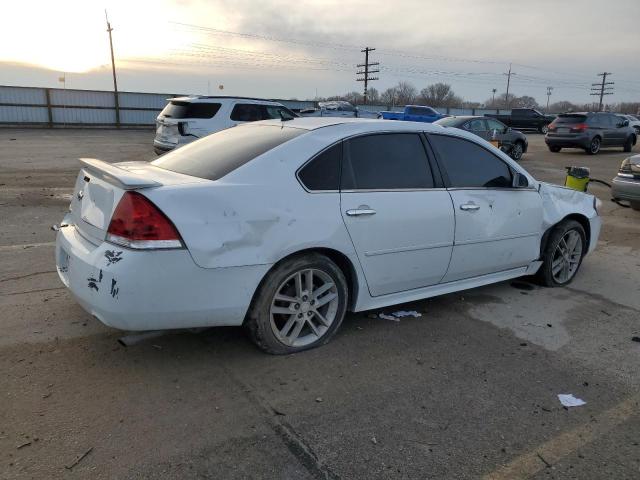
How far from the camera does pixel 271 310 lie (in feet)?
11.2

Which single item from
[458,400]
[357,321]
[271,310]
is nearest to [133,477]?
[271,310]

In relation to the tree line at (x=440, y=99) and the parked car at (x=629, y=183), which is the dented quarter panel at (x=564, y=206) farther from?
the tree line at (x=440, y=99)

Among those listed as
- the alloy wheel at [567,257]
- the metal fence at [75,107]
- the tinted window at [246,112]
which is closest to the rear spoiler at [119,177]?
the alloy wheel at [567,257]

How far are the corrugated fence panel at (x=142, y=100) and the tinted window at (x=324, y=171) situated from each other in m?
30.5

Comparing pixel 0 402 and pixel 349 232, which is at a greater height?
pixel 349 232

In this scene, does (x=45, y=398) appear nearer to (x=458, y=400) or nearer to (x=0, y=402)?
(x=0, y=402)

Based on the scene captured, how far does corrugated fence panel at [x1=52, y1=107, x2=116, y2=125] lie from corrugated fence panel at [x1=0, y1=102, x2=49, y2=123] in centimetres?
59

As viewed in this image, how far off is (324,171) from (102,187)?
4.77 ft

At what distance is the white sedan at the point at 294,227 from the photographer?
2.98 meters

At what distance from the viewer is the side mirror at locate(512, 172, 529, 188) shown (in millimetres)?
4684

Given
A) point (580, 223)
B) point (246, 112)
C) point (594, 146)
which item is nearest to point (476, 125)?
point (594, 146)

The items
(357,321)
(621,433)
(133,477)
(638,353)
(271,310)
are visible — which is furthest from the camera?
(357,321)

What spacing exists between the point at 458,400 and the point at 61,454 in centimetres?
217

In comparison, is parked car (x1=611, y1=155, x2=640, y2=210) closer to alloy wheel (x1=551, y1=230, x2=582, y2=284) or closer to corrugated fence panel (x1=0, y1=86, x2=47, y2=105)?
alloy wheel (x1=551, y1=230, x2=582, y2=284)
